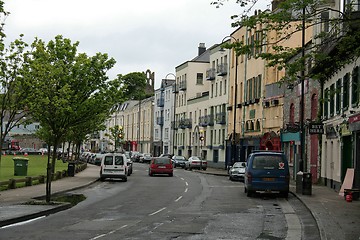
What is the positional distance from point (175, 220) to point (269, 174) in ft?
29.5

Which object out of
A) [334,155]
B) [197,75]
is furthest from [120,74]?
[197,75]

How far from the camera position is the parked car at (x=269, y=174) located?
81.5 ft

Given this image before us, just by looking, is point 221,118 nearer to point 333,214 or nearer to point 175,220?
point 333,214

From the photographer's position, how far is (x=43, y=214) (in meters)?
18.2

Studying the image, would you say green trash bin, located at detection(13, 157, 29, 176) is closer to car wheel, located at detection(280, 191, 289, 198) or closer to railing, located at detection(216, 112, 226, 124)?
car wheel, located at detection(280, 191, 289, 198)

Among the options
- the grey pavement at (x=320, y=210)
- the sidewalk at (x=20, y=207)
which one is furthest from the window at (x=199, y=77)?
the sidewalk at (x=20, y=207)

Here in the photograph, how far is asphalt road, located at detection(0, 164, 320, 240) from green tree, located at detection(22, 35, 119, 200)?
131 inches

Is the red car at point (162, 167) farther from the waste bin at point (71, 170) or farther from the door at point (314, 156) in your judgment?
the door at point (314, 156)

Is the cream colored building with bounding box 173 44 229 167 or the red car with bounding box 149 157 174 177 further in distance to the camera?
the cream colored building with bounding box 173 44 229 167

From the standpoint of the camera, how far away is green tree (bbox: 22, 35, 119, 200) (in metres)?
21.5

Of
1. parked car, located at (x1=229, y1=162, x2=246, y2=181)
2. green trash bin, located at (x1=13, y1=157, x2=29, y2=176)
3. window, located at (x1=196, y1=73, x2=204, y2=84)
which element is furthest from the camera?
window, located at (x1=196, y1=73, x2=204, y2=84)

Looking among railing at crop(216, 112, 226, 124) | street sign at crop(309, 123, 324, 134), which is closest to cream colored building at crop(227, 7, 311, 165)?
railing at crop(216, 112, 226, 124)

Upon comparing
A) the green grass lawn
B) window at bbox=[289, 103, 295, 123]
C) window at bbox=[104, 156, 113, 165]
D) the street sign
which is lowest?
the green grass lawn

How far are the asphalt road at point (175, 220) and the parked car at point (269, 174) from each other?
0.55m
